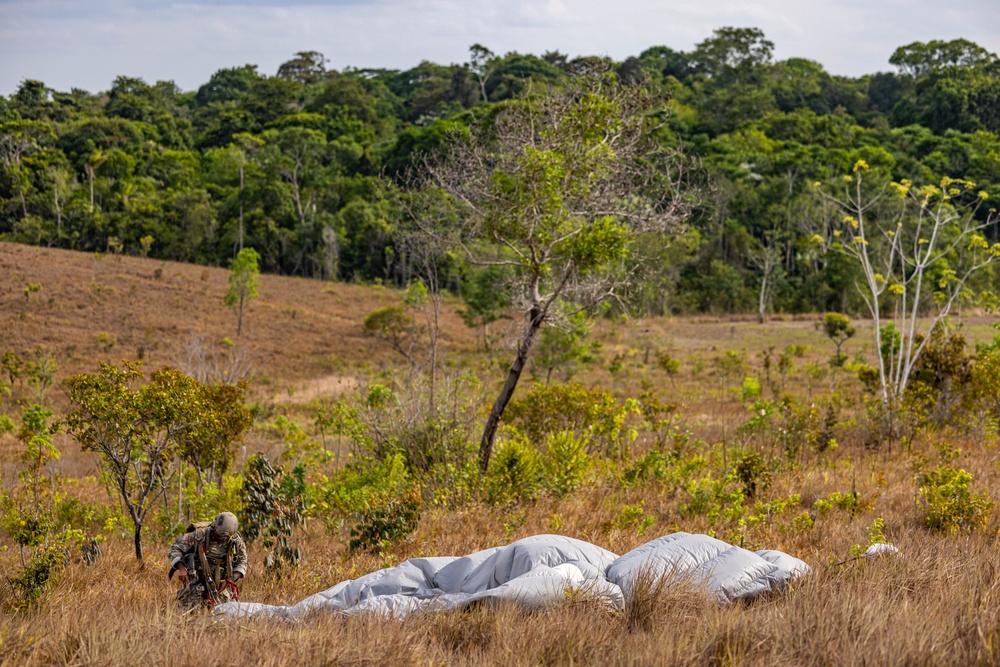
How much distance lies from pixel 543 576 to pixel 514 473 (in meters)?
3.07

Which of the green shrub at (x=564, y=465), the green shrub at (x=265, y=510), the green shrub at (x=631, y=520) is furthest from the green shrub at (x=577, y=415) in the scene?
the green shrub at (x=265, y=510)

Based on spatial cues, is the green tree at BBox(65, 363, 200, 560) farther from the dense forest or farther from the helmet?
the dense forest

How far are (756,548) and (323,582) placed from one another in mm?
2611

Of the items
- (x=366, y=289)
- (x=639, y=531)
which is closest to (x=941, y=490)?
(x=639, y=531)

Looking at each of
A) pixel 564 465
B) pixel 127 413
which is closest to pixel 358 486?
Answer: pixel 564 465

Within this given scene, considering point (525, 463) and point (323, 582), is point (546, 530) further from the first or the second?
point (323, 582)

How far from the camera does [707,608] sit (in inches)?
137

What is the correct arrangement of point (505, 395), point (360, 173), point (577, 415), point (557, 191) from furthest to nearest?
point (360, 173)
point (577, 415)
point (505, 395)
point (557, 191)

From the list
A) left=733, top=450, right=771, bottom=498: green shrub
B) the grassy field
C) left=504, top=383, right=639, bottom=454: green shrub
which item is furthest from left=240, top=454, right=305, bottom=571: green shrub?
left=733, top=450, right=771, bottom=498: green shrub

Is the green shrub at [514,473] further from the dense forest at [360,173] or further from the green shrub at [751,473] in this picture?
the dense forest at [360,173]

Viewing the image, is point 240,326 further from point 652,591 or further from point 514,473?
point 652,591

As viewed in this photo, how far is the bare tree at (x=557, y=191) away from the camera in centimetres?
732

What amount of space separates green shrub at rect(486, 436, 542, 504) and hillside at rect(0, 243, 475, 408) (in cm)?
1471

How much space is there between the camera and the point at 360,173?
4947 centimetres
